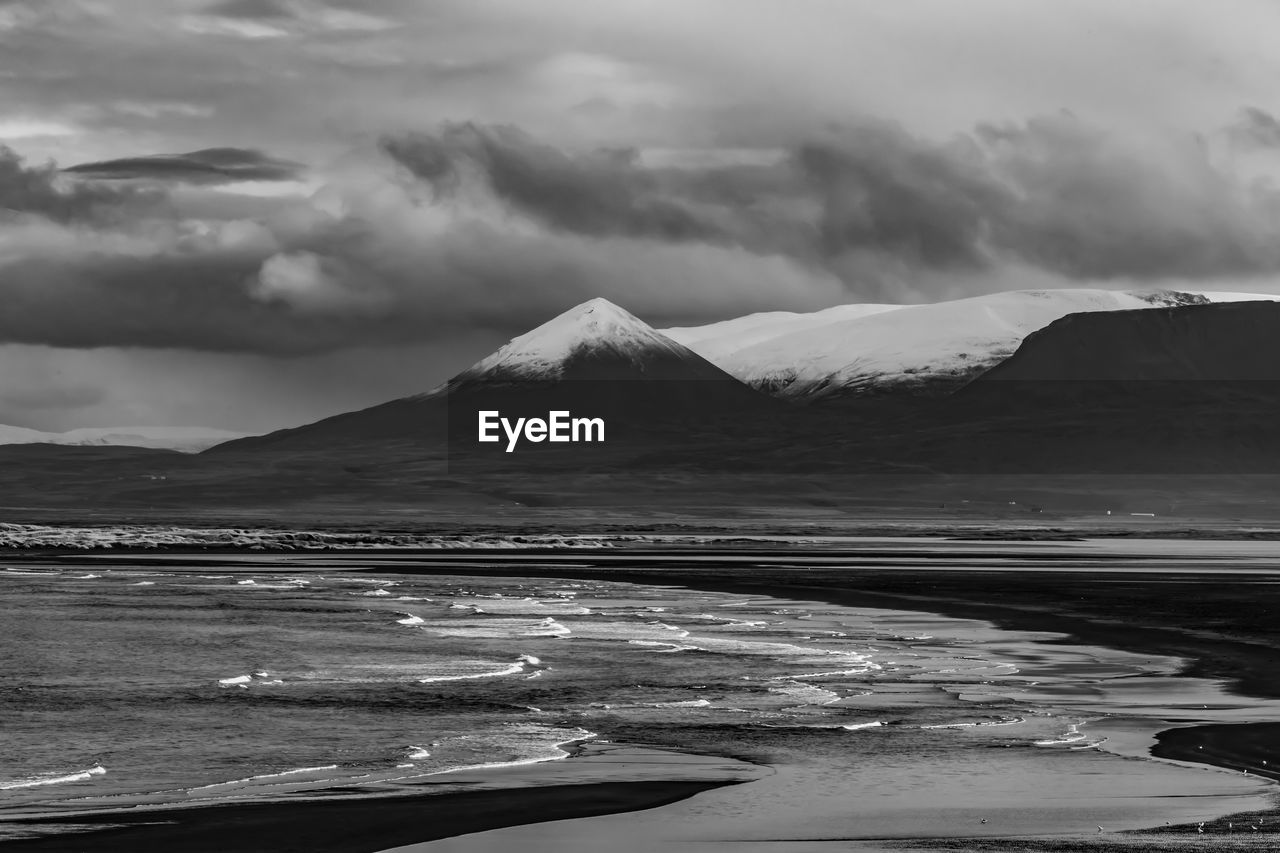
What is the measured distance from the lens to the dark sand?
719 inches

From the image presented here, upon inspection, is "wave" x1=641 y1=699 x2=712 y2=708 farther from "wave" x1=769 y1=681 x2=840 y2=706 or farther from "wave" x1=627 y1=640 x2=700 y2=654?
"wave" x1=627 y1=640 x2=700 y2=654

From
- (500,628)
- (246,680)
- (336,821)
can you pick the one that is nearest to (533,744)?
(336,821)

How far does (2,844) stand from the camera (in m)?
18.0

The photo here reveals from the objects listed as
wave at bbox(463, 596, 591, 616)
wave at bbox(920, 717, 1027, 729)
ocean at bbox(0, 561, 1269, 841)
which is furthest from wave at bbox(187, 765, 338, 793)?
wave at bbox(463, 596, 591, 616)

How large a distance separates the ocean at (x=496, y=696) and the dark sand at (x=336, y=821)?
0.72 m

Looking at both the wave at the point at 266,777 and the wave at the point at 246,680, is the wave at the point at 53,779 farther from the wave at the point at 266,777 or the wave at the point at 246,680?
the wave at the point at 246,680

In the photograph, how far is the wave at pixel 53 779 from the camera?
2193cm

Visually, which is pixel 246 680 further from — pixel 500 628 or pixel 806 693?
pixel 500 628

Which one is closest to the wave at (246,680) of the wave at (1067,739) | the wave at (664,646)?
the wave at (664,646)

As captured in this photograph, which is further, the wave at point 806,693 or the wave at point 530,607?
the wave at point 530,607

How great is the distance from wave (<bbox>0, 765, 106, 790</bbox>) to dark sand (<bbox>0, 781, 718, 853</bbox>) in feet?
8.48

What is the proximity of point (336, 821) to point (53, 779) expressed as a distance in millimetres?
4987

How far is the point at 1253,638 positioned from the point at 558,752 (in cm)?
2701

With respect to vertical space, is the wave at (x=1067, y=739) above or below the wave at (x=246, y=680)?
below
